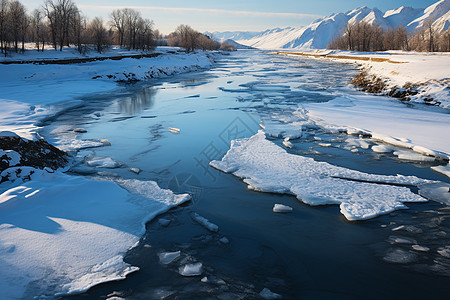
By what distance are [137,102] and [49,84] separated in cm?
1053

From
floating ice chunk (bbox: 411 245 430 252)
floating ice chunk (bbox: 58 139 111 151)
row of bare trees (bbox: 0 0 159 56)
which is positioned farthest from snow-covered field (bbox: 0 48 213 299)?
row of bare trees (bbox: 0 0 159 56)

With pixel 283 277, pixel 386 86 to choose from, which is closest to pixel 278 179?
pixel 283 277

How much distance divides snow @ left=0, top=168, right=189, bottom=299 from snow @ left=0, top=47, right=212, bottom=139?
3.96 meters

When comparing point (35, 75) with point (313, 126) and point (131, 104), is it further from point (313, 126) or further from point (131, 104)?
point (313, 126)

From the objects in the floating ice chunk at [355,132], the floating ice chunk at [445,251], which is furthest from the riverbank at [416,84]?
the floating ice chunk at [445,251]

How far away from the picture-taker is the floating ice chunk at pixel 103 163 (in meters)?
7.71

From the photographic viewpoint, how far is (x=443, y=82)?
18.0 meters

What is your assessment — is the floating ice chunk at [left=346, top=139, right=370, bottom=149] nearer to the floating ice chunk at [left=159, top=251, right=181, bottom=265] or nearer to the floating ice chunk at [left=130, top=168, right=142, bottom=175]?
the floating ice chunk at [left=130, top=168, right=142, bottom=175]

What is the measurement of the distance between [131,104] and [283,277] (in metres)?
15.9

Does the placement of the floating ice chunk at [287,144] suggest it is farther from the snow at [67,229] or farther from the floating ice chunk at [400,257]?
the floating ice chunk at [400,257]

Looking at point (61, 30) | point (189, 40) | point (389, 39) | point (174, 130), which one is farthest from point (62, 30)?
point (389, 39)

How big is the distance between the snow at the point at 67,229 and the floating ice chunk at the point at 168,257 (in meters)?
0.39

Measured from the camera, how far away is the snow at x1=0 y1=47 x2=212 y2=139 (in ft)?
43.1

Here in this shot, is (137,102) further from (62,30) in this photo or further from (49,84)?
(62,30)
